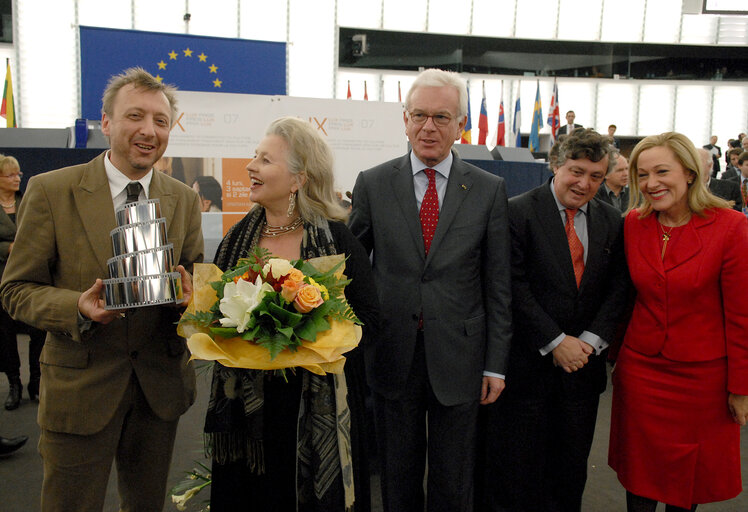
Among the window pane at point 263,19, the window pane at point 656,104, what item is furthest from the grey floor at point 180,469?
the window pane at point 656,104

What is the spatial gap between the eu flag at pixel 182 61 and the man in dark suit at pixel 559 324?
4479mm

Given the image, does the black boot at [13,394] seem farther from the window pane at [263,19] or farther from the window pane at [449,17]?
the window pane at [449,17]

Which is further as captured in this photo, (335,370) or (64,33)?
(64,33)

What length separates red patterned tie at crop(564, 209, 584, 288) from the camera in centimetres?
224

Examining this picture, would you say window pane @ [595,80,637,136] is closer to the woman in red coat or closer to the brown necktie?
the woman in red coat

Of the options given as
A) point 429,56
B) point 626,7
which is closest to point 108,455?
point 429,56

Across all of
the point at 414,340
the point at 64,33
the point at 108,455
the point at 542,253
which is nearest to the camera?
the point at 108,455

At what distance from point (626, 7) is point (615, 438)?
17700 millimetres

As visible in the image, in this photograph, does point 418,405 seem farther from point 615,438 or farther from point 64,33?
point 64,33

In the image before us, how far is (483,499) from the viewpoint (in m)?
2.49

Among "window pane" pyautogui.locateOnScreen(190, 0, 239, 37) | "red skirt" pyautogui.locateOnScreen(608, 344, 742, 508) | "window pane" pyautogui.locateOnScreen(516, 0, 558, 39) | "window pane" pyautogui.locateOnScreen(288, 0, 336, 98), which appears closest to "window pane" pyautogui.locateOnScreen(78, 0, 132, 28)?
"window pane" pyautogui.locateOnScreen(190, 0, 239, 37)

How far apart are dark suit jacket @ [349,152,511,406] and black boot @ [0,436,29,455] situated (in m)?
2.48

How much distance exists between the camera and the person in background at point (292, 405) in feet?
5.32

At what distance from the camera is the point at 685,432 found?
2043 millimetres
